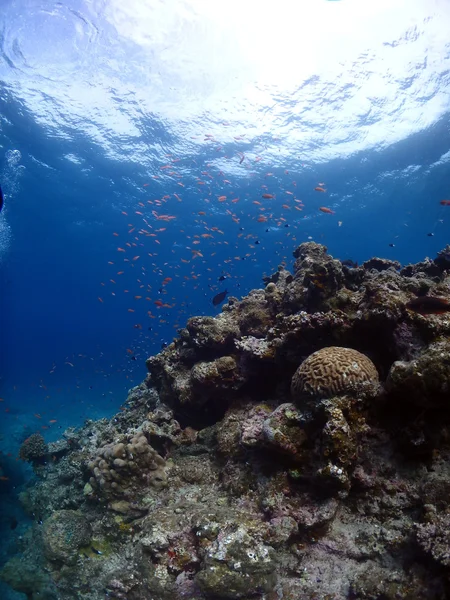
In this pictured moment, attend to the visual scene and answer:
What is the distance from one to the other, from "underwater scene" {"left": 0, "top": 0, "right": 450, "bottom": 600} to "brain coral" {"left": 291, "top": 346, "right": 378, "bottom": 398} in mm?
42

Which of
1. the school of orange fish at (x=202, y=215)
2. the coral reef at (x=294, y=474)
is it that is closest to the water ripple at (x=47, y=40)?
the school of orange fish at (x=202, y=215)

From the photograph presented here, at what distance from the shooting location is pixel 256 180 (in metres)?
33.3

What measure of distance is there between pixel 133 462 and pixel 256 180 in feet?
102

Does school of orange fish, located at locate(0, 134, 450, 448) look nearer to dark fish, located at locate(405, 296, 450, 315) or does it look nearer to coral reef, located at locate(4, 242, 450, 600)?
coral reef, located at locate(4, 242, 450, 600)

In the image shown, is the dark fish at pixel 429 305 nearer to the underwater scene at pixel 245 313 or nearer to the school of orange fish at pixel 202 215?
the underwater scene at pixel 245 313

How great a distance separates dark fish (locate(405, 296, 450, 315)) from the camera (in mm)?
4938

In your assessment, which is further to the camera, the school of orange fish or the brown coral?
the school of orange fish

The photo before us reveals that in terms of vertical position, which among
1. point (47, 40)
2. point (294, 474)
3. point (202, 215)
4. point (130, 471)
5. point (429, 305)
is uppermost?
point (202, 215)

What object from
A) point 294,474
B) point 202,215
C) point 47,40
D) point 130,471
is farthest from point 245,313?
point 202,215

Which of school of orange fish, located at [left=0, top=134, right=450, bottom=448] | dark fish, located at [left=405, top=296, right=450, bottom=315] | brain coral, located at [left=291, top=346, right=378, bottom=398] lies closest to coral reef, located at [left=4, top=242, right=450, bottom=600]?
brain coral, located at [left=291, top=346, right=378, bottom=398]

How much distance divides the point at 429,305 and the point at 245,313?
440 cm

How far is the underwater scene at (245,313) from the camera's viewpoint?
171 inches

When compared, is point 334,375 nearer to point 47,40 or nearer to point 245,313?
point 245,313

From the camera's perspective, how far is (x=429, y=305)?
199 inches
